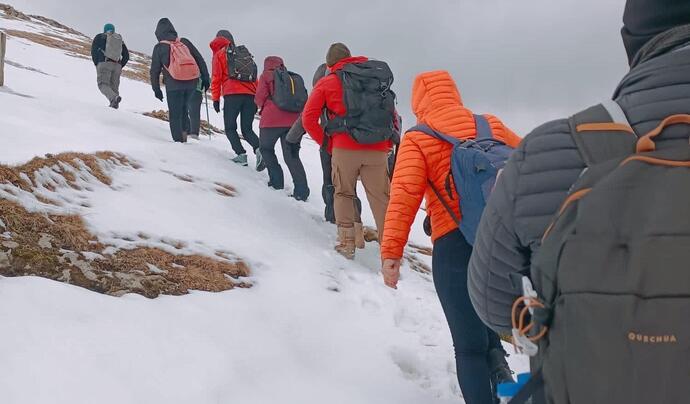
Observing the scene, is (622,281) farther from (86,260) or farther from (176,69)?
(176,69)

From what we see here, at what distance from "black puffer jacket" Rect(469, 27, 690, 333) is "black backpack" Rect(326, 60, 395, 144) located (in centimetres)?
445

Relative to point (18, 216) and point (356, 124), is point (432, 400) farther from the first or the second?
point (18, 216)

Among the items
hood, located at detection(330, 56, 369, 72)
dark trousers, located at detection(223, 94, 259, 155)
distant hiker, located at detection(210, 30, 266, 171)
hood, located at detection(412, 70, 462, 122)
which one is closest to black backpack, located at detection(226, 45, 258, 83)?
distant hiker, located at detection(210, 30, 266, 171)

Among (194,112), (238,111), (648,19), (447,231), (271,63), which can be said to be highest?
(648,19)

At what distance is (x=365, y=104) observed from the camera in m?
6.28

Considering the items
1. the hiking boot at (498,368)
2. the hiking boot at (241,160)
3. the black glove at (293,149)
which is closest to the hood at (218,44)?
the hiking boot at (241,160)

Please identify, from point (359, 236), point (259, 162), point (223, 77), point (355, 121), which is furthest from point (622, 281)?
point (259, 162)

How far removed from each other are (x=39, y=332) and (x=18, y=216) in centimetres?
168

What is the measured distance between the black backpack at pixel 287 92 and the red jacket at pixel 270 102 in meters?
0.09

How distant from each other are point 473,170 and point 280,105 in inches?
221

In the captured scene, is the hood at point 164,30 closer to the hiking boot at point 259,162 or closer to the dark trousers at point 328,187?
the hiking boot at point 259,162

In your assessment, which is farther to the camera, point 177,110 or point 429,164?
point 177,110

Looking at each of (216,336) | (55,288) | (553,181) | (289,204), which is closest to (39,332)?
(55,288)

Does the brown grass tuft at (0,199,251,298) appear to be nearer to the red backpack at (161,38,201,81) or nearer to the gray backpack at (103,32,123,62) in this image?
the red backpack at (161,38,201,81)
